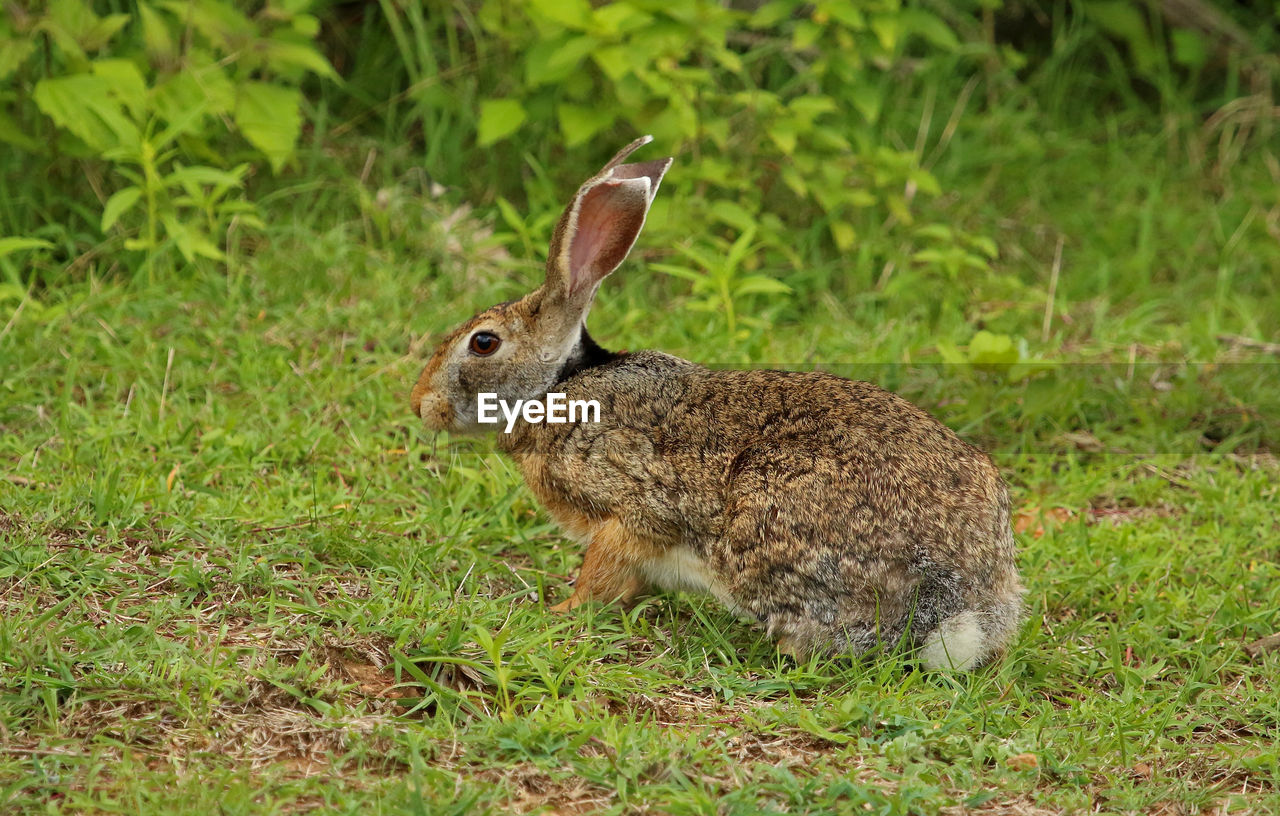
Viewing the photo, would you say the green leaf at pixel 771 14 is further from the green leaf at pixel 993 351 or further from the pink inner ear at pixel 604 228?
the pink inner ear at pixel 604 228

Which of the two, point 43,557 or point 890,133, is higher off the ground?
point 43,557

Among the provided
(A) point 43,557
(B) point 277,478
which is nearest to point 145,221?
(B) point 277,478

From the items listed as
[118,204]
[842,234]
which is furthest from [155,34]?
[842,234]

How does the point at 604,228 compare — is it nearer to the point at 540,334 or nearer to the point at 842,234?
the point at 540,334

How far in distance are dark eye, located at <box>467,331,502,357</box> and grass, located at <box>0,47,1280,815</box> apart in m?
0.52

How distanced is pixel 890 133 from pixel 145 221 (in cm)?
422

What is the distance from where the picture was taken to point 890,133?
807 cm

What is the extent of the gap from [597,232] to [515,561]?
1241 mm

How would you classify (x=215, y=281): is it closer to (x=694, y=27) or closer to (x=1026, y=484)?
(x=694, y=27)

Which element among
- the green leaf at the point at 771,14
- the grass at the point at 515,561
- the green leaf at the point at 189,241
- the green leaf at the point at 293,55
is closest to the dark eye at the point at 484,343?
the grass at the point at 515,561

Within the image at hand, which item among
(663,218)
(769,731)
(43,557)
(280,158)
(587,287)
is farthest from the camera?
(663,218)

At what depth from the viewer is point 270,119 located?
653cm

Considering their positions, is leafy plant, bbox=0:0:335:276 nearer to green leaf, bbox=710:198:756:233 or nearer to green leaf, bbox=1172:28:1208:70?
green leaf, bbox=710:198:756:233

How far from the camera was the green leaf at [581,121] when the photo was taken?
6.71 metres
